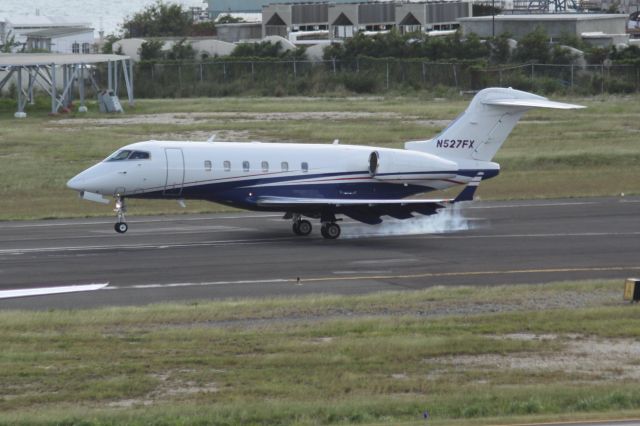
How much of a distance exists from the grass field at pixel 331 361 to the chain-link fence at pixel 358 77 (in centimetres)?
6293

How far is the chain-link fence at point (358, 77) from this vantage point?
87062 mm

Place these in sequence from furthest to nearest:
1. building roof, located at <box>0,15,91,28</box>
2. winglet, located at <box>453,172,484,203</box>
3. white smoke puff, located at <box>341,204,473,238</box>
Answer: building roof, located at <box>0,15,91,28</box>
white smoke puff, located at <box>341,204,473,238</box>
winglet, located at <box>453,172,484,203</box>

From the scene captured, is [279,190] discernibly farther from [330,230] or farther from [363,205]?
[363,205]

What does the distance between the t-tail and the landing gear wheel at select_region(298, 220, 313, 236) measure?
4543 mm

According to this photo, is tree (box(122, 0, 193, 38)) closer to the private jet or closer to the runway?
the runway

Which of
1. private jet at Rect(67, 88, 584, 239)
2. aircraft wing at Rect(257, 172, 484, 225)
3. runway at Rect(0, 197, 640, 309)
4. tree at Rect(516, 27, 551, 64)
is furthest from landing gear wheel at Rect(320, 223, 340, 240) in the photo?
tree at Rect(516, 27, 551, 64)


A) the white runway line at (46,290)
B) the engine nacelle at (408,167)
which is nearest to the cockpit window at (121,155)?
the white runway line at (46,290)

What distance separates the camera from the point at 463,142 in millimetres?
35938

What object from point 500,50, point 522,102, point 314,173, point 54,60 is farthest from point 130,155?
point 500,50

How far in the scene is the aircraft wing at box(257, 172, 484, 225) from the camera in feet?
110

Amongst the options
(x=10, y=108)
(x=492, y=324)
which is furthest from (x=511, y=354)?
(x=10, y=108)

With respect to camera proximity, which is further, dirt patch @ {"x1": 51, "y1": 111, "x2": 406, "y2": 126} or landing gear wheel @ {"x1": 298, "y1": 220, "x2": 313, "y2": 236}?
dirt patch @ {"x1": 51, "y1": 111, "x2": 406, "y2": 126}

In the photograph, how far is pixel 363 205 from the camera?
33812 mm

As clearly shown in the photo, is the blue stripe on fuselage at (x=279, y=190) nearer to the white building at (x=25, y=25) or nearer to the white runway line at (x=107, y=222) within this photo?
the white runway line at (x=107, y=222)
